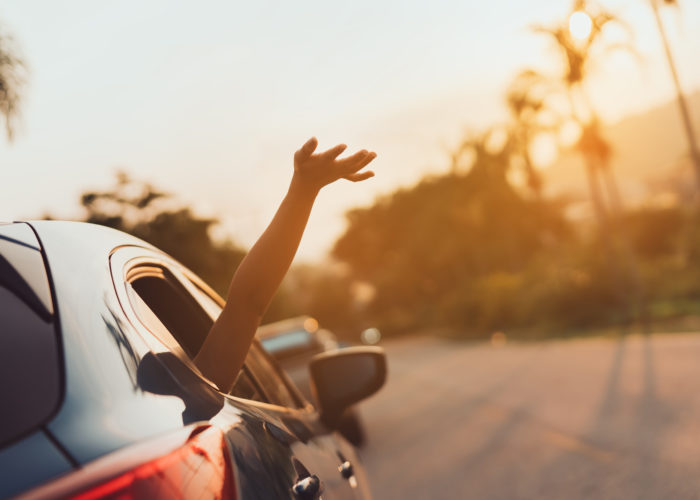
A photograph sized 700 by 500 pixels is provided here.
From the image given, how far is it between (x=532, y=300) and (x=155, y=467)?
36.7 meters

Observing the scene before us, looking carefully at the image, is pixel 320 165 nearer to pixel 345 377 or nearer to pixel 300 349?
pixel 345 377

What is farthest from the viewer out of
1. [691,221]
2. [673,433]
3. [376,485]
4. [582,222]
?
[582,222]

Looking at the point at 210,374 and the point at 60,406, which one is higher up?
the point at 60,406

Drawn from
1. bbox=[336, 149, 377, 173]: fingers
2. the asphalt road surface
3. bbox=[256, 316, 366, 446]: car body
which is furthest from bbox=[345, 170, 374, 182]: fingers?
bbox=[256, 316, 366, 446]: car body

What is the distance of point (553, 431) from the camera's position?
416 inches

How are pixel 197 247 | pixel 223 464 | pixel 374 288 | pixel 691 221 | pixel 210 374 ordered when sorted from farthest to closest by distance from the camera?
pixel 374 288 → pixel 691 221 → pixel 197 247 → pixel 210 374 → pixel 223 464

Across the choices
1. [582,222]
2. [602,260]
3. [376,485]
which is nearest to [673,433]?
[376,485]

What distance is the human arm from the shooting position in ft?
7.27

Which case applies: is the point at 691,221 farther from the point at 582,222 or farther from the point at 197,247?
the point at 582,222

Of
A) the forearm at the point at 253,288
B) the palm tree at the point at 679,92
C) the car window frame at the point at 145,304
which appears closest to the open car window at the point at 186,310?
the car window frame at the point at 145,304

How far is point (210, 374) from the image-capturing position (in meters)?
2.14

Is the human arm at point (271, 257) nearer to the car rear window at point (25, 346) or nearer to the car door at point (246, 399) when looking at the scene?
the car door at point (246, 399)

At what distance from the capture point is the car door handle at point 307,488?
1839 millimetres

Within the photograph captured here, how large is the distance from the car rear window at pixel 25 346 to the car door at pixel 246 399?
0.74 ft
